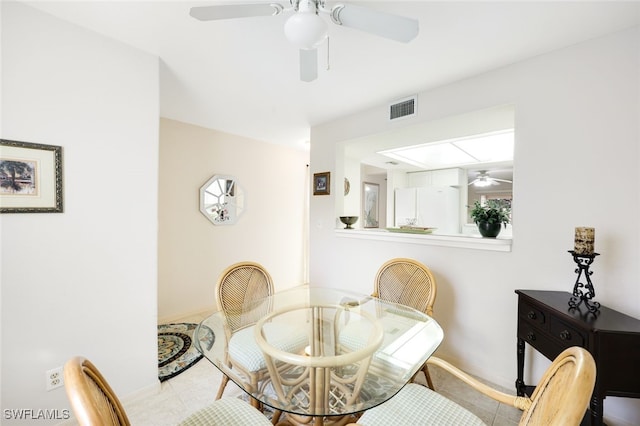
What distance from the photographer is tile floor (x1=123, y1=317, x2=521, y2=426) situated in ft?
5.43

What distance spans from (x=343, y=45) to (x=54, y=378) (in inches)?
104

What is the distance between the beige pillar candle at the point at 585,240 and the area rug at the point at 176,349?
7.14 feet

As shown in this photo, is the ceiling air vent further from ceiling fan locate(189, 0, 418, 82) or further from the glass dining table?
the glass dining table

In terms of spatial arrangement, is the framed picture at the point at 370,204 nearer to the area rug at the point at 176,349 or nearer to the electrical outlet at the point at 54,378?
the area rug at the point at 176,349

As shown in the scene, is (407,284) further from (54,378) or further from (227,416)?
(54,378)

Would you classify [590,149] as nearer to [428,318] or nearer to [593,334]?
[593,334]

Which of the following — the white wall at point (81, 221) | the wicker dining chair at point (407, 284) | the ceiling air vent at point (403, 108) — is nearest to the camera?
the white wall at point (81, 221)

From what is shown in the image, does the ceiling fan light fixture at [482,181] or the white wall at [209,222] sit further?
the ceiling fan light fixture at [482,181]

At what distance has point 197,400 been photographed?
182 cm

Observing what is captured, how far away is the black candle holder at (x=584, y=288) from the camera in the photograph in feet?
4.71

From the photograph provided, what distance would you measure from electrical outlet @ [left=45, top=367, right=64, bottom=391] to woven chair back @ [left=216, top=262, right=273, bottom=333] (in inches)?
35.4

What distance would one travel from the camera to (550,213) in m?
1.77

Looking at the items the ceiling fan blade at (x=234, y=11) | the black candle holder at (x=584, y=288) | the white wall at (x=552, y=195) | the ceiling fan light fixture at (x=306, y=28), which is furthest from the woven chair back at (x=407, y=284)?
the ceiling fan blade at (x=234, y=11)

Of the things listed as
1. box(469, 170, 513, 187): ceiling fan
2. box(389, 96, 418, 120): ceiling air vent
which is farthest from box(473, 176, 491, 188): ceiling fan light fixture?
box(389, 96, 418, 120): ceiling air vent
